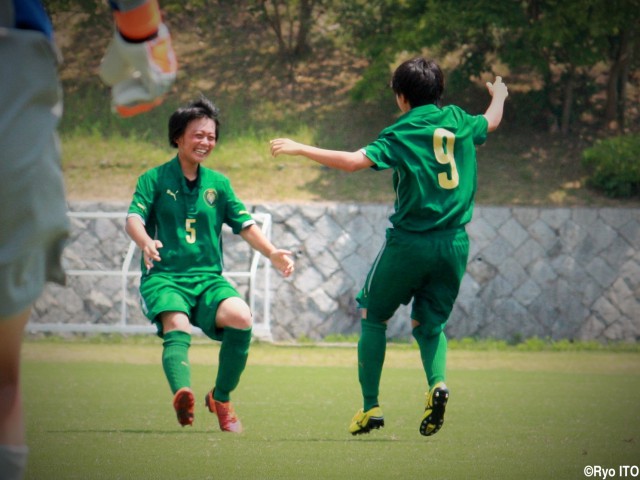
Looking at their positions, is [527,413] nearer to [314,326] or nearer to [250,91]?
[314,326]

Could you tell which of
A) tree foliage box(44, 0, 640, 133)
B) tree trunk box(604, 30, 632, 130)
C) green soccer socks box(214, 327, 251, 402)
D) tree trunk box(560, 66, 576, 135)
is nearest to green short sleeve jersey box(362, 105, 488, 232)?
green soccer socks box(214, 327, 251, 402)

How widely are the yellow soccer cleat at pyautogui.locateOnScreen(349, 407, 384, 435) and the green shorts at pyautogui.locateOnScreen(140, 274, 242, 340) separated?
102 cm

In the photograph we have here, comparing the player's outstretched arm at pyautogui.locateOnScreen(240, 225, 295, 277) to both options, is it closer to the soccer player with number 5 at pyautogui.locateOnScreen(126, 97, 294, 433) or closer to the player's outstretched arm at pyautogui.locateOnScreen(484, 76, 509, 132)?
the soccer player with number 5 at pyautogui.locateOnScreen(126, 97, 294, 433)

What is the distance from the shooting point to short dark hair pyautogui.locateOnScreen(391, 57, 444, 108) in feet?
19.5

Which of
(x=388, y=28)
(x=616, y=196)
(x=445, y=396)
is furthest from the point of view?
(x=388, y=28)

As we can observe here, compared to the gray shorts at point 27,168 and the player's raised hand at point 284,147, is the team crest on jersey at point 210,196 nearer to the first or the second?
the player's raised hand at point 284,147

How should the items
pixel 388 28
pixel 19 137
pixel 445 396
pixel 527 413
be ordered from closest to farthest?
pixel 19 137 → pixel 445 396 → pixel 527 413 → pixel 388 28

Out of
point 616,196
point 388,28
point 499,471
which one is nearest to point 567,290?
point 616,196

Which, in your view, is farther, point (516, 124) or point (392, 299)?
point (516, 124)

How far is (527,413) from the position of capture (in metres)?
7.13

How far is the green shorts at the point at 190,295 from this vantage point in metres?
6.29

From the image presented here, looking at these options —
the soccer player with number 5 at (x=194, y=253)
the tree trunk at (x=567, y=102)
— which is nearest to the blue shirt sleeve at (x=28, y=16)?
the soccer player with number 5 at (x=194, y=253)

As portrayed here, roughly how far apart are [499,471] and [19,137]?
2838 millimetres

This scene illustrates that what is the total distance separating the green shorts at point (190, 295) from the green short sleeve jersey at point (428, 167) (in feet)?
3.94
